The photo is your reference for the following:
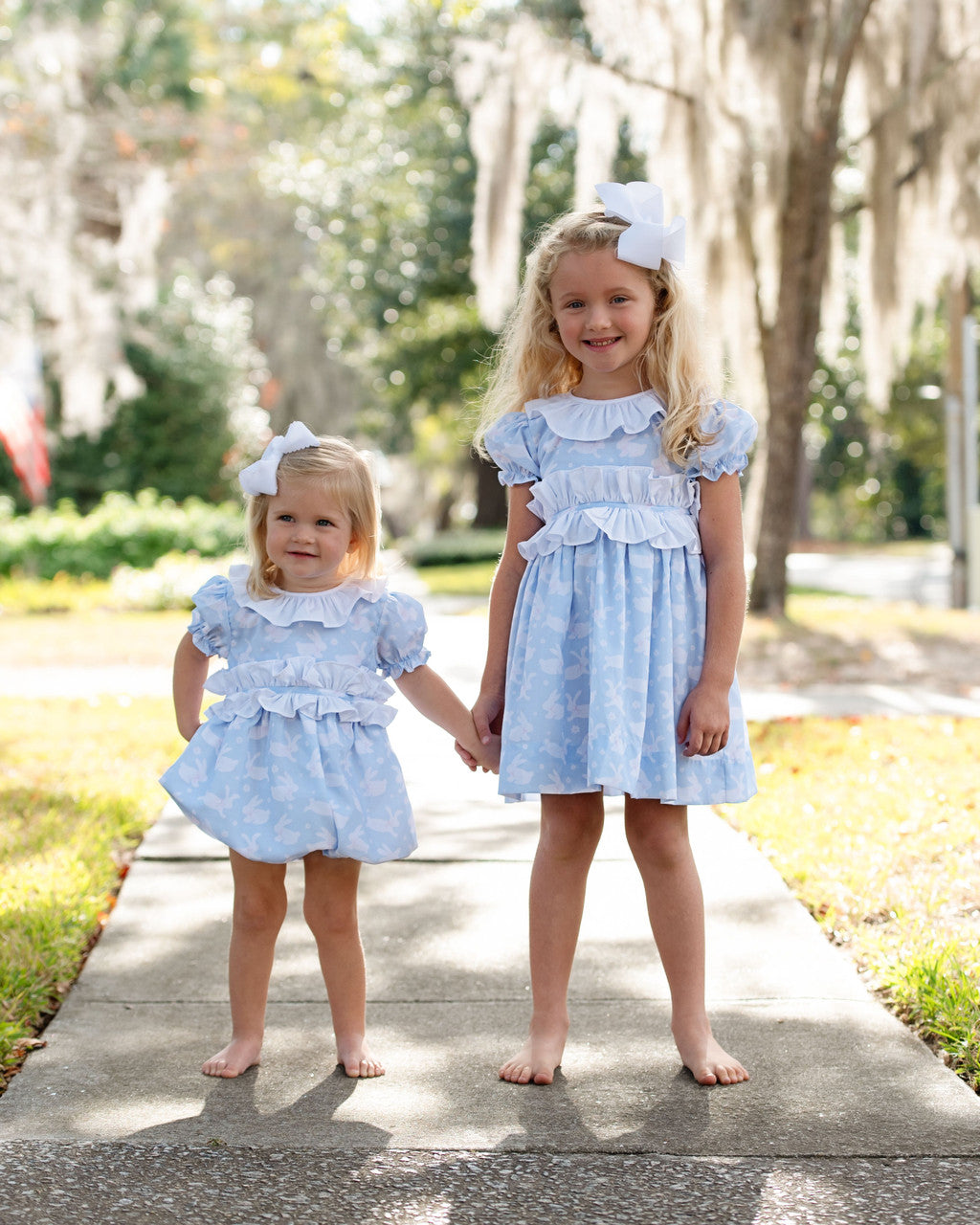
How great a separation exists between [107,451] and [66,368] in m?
2.66

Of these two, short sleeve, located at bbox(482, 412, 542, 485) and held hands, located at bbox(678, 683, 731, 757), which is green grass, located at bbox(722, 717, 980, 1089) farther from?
short sleeve, located at bbox(482, 412, 542, 485)

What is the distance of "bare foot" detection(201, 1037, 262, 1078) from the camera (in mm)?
2621

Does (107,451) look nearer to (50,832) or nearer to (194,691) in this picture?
(50,832)

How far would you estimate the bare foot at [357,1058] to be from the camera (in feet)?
8.62

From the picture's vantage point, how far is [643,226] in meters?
2.65

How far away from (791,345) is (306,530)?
8173 millimetres

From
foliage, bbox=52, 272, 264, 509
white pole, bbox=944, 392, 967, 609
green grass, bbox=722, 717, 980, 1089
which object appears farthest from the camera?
foliage, bbox=52, 272, 264, 509

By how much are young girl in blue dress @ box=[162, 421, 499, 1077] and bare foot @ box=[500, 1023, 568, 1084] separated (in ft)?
0.88

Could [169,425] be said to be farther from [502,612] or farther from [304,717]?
[304,717]

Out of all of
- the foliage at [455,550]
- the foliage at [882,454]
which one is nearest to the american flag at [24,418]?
the foliage at [455,550]

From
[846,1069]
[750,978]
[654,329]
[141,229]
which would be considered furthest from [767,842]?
[141,229]

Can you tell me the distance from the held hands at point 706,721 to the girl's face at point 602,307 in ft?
2.23

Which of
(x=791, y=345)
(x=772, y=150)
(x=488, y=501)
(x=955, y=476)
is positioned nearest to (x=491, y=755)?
(x=772, y=150)

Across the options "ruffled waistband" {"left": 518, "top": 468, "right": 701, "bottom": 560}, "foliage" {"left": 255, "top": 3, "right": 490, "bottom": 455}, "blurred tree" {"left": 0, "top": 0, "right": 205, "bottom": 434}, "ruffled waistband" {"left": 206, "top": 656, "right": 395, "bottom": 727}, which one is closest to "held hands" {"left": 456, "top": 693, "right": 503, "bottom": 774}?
"ruffled waistband" {"left": 206, "top": 656, "right": 395, "bottom": 727}
